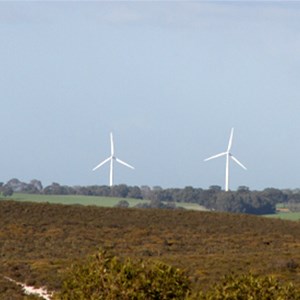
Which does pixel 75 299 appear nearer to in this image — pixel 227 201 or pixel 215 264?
pixel 215 264

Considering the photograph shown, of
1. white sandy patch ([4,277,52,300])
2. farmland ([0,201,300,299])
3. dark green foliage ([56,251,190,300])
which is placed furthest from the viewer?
farmland ([0,201,300,299])

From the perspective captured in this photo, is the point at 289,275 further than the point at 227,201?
No

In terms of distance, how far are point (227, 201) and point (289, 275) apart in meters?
123

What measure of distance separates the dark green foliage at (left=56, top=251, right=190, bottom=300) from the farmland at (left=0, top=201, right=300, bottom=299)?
21.4m

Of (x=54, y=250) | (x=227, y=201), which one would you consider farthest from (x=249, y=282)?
(x=227, y=201)

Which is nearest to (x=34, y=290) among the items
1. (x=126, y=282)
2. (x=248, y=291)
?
(x=126, y=282)

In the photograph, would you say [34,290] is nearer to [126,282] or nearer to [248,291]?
[126,282]

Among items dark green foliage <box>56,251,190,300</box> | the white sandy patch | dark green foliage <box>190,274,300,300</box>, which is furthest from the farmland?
dark green foliage <box>190,274,300,300</box>

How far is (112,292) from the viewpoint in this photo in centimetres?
3005

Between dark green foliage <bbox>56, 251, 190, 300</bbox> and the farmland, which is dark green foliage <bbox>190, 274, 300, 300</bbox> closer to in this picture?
dark green foliage <bbox>56, 251, 190, 300</bbox>

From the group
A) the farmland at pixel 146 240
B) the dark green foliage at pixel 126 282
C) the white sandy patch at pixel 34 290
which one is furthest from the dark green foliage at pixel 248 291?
the white sandy patch at pixel 34 290

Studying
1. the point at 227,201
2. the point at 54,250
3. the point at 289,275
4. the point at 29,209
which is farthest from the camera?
the point at 227,201

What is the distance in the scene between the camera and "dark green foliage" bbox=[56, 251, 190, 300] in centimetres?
2995

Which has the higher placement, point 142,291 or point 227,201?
point 227,201
